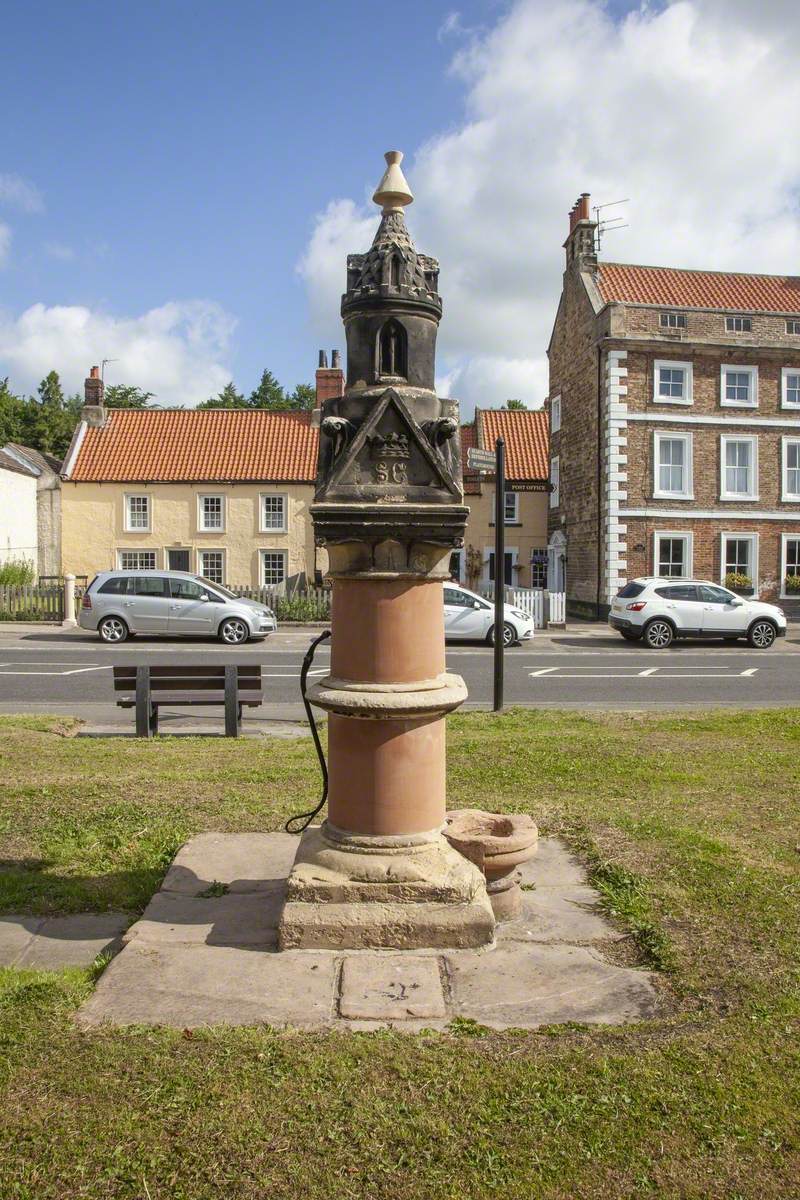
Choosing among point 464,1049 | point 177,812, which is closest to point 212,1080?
point 464,1049

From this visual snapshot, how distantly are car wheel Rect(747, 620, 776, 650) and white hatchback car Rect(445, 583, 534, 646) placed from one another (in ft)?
17.9

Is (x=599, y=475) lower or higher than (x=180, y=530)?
higher

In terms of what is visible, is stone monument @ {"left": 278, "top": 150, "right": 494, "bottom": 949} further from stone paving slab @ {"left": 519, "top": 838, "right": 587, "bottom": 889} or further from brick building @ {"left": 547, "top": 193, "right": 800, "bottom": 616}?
brick building @ {"left": 547, "top": 193, "right": 800, "bottom": 616}

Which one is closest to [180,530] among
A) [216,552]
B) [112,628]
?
[216,552]

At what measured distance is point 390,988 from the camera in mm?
4078

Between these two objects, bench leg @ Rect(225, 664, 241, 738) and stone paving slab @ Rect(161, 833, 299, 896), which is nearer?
stone paving slab @ Rect(161, 833, 299, 896)

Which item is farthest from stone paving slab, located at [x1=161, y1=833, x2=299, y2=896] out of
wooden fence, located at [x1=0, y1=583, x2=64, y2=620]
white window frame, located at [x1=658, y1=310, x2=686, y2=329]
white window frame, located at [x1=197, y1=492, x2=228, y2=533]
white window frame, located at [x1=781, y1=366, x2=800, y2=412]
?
white window frame, located at [x1=781, y1=366, x2=800, y2=412]

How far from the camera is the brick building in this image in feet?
99.5

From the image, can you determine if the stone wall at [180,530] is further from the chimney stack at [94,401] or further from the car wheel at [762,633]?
the car wheel at [762,633]

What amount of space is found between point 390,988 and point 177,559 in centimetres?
3191

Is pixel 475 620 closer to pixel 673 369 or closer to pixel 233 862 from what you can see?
pixel 673 369

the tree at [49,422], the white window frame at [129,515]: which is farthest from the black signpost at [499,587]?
the tree at [49,422]

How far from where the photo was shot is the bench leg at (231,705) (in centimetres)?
1086

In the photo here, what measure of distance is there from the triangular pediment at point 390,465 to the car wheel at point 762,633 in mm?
20624
